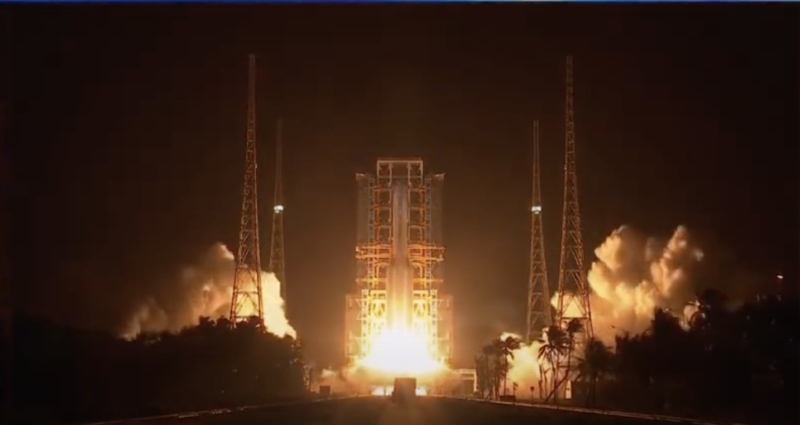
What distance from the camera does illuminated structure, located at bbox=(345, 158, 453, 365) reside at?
65.5 meters

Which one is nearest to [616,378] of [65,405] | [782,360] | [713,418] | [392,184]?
[782,360]

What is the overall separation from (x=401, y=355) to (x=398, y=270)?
16.1 ft

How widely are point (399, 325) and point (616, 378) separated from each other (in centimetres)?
1968

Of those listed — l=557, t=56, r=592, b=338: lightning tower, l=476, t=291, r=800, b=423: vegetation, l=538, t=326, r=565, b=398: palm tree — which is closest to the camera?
l=476, t=291, r=800, b=423: vegetation

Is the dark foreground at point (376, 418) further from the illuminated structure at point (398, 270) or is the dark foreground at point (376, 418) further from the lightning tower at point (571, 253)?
the illuminated structure at point (398, 270)

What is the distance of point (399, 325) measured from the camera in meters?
67.8

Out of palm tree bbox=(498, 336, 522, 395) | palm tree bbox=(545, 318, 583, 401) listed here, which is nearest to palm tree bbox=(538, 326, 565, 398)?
palm tree bbox=(545, 318, 583, 401)

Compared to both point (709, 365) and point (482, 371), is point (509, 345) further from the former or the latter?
point (709, 365)

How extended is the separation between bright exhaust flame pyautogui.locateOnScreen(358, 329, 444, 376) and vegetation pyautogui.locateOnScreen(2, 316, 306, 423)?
16813 millimetres

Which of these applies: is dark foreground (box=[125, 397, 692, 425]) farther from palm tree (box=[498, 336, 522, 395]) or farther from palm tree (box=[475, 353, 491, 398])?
palm tree (box=[475, 353, 491, 398])

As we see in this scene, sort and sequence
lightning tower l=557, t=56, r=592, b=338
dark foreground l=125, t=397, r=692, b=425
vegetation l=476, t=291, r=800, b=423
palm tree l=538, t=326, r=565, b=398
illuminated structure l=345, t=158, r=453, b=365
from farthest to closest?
illuminated structure l=345, t=158, r=453, b=365 → palm tree l=538, t=326, r=565, b=398 → lightning tower l=557, t=56, r=592, b=338 → vegetation l=476, t=291, r=800, b=423 → dark foreground l=125, t=397, r=692, b=425

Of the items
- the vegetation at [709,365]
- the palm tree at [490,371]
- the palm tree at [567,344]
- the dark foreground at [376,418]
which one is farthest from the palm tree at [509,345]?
the dark foreground at [376,418]

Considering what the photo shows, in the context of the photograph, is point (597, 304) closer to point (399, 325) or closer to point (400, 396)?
point (400, 396)

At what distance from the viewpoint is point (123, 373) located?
38.2 metres
